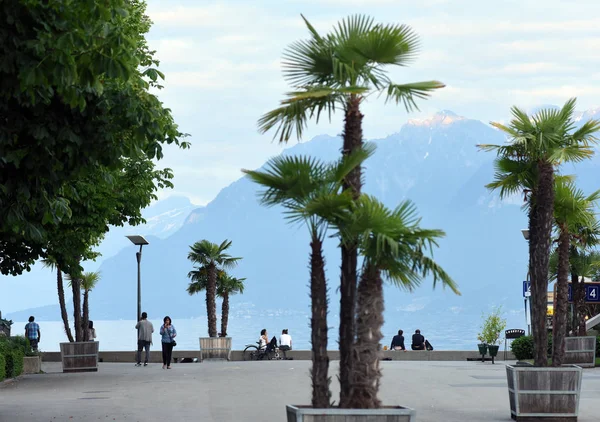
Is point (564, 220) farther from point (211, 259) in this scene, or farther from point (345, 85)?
point (211, 259)

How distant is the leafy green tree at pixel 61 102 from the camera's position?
12.8 m

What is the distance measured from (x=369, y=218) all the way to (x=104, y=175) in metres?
8.27

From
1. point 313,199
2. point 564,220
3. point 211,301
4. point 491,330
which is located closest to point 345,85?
point 313,199

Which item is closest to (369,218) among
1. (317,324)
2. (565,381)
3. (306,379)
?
(317,324)

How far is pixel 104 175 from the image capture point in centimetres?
1873

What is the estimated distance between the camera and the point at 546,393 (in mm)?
15867

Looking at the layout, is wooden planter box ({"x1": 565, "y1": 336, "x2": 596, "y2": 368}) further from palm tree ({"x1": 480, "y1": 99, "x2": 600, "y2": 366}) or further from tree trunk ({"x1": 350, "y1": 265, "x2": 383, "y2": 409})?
tree trunk ({"x1": 350, "y1": 265, "x2": 383, "y2": 409})

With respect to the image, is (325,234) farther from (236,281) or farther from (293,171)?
(236,281)

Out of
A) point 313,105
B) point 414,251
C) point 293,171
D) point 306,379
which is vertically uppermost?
point 313,105

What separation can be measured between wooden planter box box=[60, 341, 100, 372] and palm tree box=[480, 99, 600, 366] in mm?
19132

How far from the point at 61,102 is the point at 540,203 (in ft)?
24.6

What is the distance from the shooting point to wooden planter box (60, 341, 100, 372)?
111ft

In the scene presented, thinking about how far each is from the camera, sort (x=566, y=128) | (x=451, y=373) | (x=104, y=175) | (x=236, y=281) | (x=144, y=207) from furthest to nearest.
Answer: (x=236, y=281) → (x=144, y=207) → (x=451, y=373) → (x=104, y=175) → (x=566, y=128)

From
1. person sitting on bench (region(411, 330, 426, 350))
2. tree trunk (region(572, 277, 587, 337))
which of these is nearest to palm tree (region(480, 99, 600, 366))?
tree trunk (region(572, 277, 587, 337))
